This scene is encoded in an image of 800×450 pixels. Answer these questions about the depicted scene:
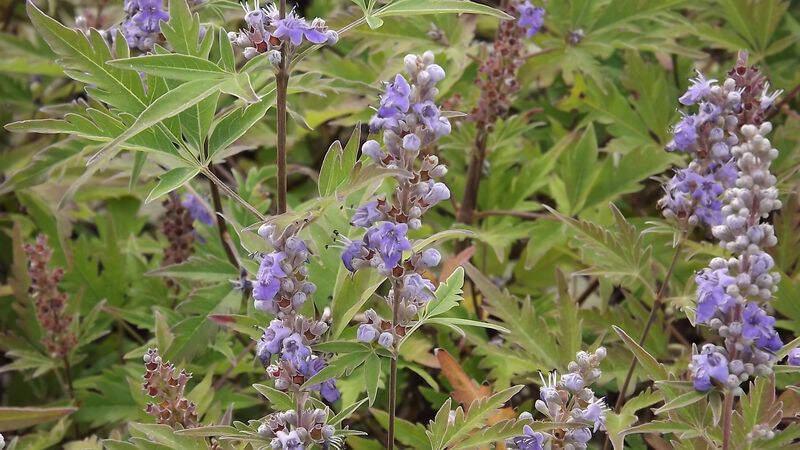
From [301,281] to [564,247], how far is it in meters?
1.48

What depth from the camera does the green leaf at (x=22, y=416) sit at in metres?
2.21

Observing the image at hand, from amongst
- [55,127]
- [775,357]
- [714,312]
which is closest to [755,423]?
[775,357]

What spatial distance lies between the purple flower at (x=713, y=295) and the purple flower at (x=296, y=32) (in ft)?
2.68

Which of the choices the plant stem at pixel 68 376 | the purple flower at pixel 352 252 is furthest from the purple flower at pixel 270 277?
the plant stem at pixel 68 376

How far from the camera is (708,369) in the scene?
1.56 metres

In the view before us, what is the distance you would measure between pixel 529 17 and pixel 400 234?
1.49 metres

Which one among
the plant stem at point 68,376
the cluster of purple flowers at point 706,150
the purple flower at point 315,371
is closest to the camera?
the purple flower at point 315,371

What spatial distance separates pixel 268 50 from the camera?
5.65 feet

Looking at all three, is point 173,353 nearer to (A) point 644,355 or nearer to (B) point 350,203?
(B) point 350,203

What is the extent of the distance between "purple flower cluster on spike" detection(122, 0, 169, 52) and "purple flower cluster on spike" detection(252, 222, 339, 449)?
2.78 feet

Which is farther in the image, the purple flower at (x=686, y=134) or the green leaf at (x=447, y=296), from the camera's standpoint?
the purple flower at (x=686, y=134)

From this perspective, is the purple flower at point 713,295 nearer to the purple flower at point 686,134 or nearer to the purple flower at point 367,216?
the purple flower at point 686,134

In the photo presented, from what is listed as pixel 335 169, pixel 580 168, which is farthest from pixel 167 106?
pixel 580 168

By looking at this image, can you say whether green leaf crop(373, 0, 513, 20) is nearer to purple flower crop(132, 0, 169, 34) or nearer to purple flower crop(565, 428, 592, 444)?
purple flower crop(132, 0, 169, 34)
